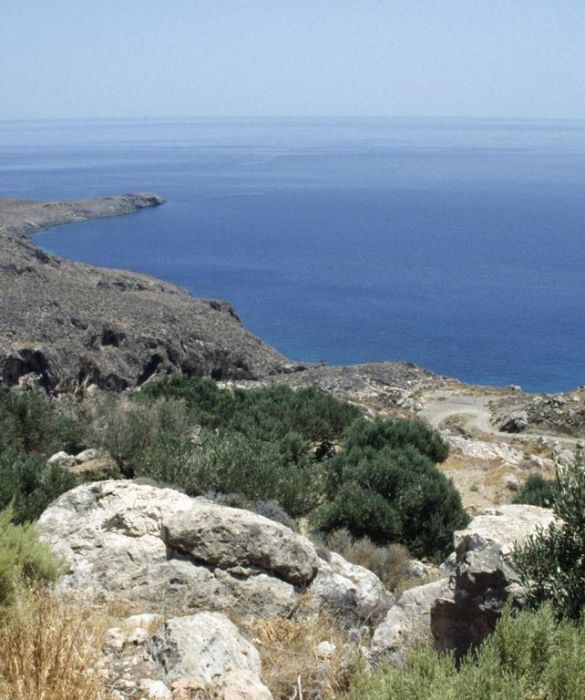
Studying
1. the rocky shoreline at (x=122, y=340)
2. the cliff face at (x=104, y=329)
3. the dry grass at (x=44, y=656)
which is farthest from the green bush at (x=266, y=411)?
the cliff face at (x=104, y=329)

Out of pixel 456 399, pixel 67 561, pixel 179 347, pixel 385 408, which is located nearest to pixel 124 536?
pixel 67 561

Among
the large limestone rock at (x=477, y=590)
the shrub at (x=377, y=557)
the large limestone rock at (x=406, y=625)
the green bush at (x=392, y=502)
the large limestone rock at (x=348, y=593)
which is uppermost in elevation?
the large limestone rock at (x=477, y=590)

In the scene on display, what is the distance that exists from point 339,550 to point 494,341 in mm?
64906

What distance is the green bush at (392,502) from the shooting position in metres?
10.8

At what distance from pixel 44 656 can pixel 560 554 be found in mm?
3397

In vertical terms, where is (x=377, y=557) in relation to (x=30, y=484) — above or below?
below

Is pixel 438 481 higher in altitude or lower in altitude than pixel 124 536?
lower

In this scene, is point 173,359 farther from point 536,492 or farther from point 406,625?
point 406,625

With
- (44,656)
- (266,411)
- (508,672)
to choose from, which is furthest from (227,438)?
(508,672)

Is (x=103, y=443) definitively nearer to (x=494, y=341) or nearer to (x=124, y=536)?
(x=124, y=536)

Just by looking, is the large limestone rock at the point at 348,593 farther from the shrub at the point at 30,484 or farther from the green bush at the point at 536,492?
the green bush at the point at 536,492

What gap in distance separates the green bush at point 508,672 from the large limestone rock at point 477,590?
0.94m

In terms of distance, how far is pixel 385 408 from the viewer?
36.3 m

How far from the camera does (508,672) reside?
13.3 ft
